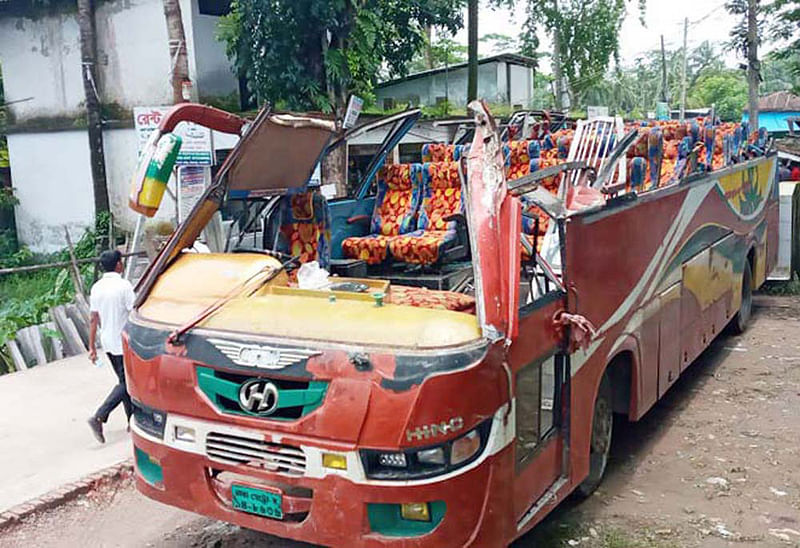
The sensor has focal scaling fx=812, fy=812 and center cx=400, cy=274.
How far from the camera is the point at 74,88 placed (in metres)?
16.2

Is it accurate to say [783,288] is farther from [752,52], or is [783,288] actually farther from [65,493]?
[752,52]

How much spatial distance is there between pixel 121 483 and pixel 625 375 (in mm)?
3567

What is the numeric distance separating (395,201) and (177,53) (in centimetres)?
389

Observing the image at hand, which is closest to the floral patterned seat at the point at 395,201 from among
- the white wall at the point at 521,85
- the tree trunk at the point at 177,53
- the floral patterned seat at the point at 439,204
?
the floral patterned seat at the point at 439,204

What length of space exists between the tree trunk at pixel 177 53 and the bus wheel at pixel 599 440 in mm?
6224

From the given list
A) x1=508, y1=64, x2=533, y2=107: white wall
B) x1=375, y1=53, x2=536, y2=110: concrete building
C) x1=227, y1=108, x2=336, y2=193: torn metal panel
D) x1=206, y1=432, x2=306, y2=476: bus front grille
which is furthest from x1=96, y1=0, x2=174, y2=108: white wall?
x1=206, y1=432, x2=306, y2=476: bus front grille

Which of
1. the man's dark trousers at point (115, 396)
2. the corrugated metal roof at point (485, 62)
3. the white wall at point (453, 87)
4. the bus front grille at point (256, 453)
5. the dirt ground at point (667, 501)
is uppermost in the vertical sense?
the corrugated metal roof at point (485, 62)

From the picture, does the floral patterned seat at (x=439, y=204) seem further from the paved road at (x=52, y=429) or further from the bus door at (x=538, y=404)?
the paved road at (x=52, y=429)

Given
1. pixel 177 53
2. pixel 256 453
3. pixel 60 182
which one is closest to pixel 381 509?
pixel 256 453

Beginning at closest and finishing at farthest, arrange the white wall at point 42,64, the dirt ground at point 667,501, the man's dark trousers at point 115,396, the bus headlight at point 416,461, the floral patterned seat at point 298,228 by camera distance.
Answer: the bus headlight at point 416,461 < the dirt ground at point 667,501 < the floral patterned seat at point 298,228 < the man's dark trousers at point 115,396 < the white wall at point 42,64

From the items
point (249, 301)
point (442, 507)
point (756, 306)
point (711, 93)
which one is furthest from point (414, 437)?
point (711, 93)

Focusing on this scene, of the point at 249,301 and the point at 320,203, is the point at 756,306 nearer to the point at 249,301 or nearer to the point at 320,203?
the point at 320,203

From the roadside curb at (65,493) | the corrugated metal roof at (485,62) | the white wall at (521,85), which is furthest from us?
the white wall at (521,85)

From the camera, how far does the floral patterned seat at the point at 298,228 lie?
586cm
